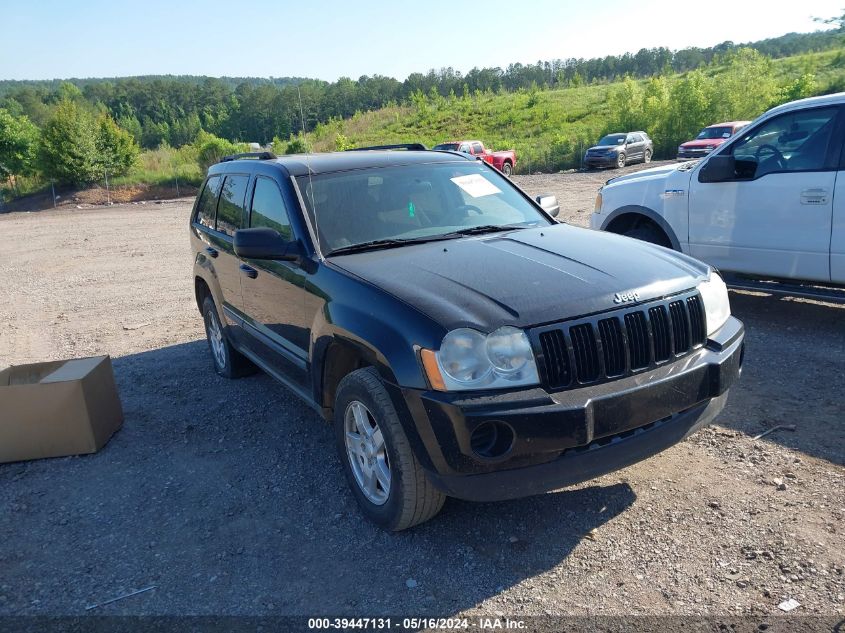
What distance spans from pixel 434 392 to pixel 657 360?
106cm

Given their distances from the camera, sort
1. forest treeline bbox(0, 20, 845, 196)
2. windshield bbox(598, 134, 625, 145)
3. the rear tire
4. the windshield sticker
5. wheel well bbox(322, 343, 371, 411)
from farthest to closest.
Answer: windshield bbox(598, 134, 625, 145), forest treeline bbox(0, 20, 845, 196), the rear tire, the windshield sticker, wheel well bbox(322, 343, 371, 411)

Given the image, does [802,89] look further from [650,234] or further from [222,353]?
[222,353]

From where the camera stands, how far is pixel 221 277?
5.45m

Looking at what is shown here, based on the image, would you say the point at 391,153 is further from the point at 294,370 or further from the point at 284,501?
the point at 284,501

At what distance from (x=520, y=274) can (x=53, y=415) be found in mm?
3257

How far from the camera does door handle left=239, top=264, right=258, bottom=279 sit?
4.63m

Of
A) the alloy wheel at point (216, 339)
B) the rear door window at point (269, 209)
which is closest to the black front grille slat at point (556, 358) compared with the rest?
the rear door window at point (269, 209)

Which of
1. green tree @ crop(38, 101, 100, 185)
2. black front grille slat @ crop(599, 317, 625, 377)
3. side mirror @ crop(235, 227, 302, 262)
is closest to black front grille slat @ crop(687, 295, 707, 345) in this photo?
black front grille slat @ crop(599, 317, 625, 377)

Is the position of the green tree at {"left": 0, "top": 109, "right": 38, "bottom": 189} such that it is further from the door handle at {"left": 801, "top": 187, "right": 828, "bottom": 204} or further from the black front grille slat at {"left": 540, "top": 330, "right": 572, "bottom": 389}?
the black front grille slat at {"left": 540, "top": 330, "right": 572, "bottom": 389}

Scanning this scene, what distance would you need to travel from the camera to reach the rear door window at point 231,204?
16.6 feet

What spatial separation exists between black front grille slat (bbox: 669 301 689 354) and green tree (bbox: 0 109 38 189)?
4594cm

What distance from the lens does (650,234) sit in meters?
7.30

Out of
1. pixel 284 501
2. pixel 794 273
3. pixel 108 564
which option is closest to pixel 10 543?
Result: pixel 108 564

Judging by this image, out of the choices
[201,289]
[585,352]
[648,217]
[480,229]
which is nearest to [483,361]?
[585,352]
